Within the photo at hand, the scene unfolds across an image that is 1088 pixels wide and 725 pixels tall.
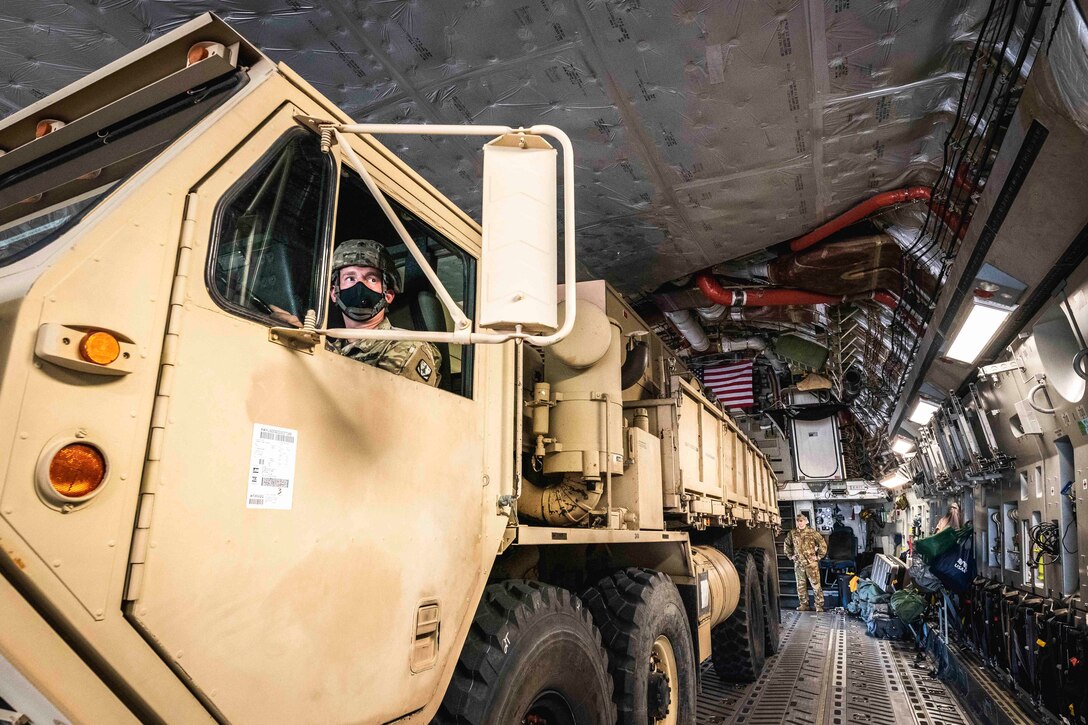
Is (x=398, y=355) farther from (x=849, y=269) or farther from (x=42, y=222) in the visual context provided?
(x=849, y=269)

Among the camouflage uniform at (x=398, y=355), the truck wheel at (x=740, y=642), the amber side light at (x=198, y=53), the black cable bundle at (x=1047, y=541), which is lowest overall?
the truck wheel at (x=740, y=642)

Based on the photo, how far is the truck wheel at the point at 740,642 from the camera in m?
7.89

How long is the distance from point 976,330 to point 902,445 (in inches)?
312

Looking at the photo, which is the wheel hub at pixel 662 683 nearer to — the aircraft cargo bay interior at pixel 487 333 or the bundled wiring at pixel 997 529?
the aircraft cargo bay interior at pixel 487 333

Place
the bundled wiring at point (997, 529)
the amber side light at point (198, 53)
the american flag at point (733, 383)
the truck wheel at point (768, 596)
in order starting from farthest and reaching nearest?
the american flag at point (733, 383), the truck wheel at point (768, 596), the bundled wiring at point (997, 529), the amber side light at point (198, 53)

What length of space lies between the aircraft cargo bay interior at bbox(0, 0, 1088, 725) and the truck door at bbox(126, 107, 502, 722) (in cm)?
1

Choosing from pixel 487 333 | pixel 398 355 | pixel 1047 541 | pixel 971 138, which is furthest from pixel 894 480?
pixel 487 333

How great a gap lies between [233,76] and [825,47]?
141 inches

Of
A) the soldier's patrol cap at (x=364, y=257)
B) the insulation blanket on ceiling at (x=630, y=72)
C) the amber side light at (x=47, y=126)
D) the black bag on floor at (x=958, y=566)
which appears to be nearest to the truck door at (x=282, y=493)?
the soldier's patrol cap at (x=364, y=257)

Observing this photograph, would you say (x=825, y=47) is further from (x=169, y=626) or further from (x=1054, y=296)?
(x=169, y=626)

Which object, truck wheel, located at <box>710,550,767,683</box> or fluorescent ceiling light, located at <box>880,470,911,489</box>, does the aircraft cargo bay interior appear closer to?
truck wheel, located at <box>710,550,767,683</box>

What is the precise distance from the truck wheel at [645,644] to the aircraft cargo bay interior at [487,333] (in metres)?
0.02

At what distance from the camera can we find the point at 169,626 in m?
1.52

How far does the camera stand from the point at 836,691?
7461mm
